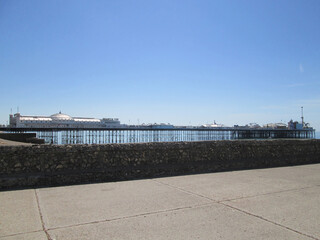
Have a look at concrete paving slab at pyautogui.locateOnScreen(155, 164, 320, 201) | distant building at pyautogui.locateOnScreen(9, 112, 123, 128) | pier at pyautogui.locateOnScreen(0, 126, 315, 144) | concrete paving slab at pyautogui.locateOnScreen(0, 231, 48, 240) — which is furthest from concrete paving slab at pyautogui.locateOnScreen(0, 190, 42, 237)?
distant building at pyautogui.locateOnScreen(9, 112, 123, 128)

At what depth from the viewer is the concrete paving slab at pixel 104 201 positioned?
12.1ft

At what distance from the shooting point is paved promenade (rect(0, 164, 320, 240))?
3.08m

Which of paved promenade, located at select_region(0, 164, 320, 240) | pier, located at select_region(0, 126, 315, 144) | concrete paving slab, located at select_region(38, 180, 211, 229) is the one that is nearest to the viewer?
paved promenade, located at select_region(0, 164, 320, 240)

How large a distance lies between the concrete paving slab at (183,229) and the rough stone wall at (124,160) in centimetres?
297

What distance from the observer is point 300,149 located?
10188 millimetres

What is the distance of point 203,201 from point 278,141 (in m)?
6.44

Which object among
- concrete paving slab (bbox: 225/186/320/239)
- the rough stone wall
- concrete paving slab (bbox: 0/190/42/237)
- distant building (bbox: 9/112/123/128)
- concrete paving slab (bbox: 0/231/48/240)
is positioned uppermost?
distant building (bbox: 9/112/123/128)

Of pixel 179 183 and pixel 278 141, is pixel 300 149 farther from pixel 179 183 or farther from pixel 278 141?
pixel 179 183

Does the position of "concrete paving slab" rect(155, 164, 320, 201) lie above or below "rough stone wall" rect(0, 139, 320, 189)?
below

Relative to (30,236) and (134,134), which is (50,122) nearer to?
(134,134)

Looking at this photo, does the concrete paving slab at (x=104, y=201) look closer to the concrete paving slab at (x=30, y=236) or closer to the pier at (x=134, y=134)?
the concrete paving slab at (x=30, y=236)

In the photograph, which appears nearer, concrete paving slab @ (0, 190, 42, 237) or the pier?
concrete paving slab @ (0, 190, 42, 237)

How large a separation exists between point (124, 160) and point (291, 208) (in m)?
4.04

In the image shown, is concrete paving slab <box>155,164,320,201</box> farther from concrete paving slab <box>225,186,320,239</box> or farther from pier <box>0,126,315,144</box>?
pier <box>0,126,315,144</box>
